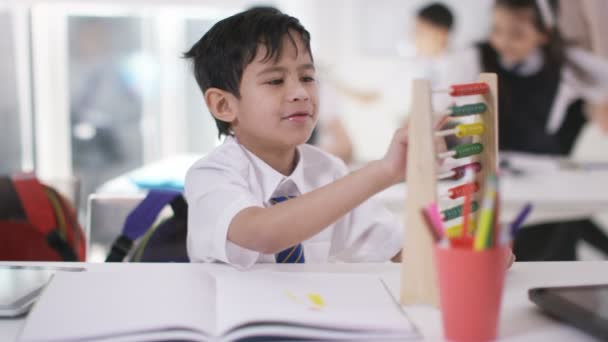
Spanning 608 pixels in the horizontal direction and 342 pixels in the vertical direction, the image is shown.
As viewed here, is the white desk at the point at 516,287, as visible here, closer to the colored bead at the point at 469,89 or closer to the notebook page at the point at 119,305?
the notebook page at the point at 119,305

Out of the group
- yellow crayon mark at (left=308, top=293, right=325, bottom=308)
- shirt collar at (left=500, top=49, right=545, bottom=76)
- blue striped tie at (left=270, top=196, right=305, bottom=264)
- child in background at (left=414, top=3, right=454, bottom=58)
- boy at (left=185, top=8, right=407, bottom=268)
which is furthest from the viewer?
child in background at (left=414, top=3, right=454, bottom=58)

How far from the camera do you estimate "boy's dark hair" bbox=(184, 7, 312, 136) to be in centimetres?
121

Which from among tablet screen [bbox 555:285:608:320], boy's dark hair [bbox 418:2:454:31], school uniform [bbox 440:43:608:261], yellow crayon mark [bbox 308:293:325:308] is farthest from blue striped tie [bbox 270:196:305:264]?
boy's dark hair [bbox 418:2:454:31]

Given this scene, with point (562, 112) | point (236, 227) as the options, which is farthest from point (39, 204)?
point (562, 112)

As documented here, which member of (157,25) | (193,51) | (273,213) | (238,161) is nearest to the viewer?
(273,213)

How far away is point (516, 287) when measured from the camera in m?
0.92

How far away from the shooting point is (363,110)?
159 inches

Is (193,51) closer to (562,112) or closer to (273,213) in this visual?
(273,213)

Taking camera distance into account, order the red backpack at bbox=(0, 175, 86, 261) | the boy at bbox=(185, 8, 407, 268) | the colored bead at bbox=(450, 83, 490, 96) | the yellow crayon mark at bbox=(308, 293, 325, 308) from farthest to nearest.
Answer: the red backpack at bbox=(0, 175, 86, 261) → the boy at bbox=(185, 8, 407, 268) → the colored bead at bbox=(450, 83, 490, 96) → the yellow crayon mark at bbox=(308, 293, 325, 308)

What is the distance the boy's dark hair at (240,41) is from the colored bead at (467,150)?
15.4 inches

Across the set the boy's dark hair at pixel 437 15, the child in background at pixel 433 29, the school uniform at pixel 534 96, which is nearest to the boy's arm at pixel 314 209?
the school uniform at pixel 534 96

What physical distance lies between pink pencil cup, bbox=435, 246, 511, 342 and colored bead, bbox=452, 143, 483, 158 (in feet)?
0.85

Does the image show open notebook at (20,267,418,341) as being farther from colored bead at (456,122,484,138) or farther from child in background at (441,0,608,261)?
child in background at (441,0,608,261)

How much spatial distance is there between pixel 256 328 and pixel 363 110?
3389 mm
